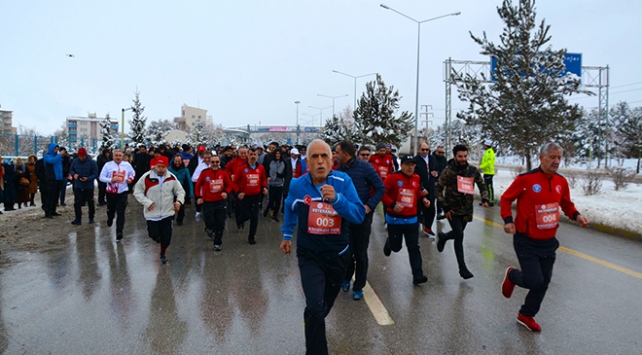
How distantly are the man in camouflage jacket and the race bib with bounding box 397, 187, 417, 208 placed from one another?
22.6 inches

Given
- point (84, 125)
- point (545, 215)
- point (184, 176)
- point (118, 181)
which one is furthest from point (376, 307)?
point (84, 125)

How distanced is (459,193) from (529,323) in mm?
2287

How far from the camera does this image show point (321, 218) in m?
3.60

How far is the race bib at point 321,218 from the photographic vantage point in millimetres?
3598

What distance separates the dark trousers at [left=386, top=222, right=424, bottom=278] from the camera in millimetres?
5875

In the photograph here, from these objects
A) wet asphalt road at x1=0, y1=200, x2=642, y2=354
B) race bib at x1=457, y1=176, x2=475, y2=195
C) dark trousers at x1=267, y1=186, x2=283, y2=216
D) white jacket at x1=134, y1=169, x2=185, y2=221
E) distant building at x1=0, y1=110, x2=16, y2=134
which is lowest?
wet asphalt road at x1=0, y1=200, x2=642, y2=354

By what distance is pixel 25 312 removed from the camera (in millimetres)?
5066

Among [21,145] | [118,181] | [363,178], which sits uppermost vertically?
[21,145]

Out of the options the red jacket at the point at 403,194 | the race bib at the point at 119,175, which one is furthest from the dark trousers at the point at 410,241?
the race bib at the point at 119,175

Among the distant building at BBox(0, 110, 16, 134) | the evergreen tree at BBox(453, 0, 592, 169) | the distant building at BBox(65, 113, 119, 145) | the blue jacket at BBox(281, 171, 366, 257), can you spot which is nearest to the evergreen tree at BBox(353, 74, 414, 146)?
the evergreen tree at BBox(453, 0, 592, 169)

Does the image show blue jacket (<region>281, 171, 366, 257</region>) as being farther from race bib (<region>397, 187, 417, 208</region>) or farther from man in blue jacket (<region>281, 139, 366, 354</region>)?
race bib (<region>397, 187, 417, 208</region>)

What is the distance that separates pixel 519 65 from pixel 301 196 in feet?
69.2

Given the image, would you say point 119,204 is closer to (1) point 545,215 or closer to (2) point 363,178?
(2) point 363,178

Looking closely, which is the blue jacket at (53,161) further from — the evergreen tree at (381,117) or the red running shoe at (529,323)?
the evergreen tree at (381,117)
